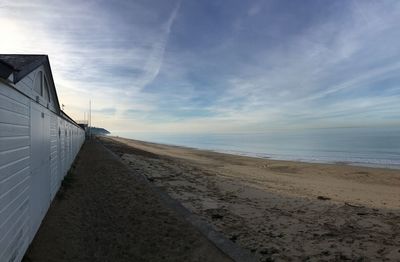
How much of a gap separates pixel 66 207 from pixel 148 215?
6.62ft

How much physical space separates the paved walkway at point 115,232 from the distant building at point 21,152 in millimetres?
442

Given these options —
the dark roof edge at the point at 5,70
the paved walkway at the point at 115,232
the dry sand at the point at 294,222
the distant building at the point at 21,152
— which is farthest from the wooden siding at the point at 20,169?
the dry sand at the point at 294,222

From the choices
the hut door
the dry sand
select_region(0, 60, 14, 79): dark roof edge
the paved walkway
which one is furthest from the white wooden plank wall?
the dry sand

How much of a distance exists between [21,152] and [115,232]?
2.79 meters

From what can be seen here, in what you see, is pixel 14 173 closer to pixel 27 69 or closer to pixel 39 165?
pixel 27 69

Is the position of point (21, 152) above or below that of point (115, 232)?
above

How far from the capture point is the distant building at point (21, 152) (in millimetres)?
3525

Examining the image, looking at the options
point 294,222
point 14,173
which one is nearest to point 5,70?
point 14,173

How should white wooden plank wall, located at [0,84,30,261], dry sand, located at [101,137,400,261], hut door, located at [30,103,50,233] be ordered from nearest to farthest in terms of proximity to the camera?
white wooden plank wall, located at [0,84,30,261], hut door, located at [30,103,50,233], dry sand, located at [101,137,400,261]

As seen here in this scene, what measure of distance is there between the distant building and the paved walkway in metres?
0.44

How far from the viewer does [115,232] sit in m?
6.52

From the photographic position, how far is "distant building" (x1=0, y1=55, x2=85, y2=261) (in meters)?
3.53

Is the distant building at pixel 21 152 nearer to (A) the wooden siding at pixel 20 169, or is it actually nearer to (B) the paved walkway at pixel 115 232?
(A) the wooden siding at pixel 20 169

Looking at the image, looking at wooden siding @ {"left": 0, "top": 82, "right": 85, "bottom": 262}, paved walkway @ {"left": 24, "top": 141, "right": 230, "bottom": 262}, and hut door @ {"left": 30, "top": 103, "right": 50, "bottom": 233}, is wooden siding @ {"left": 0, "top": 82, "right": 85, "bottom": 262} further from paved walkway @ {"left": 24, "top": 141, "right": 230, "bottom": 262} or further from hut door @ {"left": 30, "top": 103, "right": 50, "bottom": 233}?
paved walkway @ {"left": 24, "top": 141, "right": 230, "bottom": 262}
